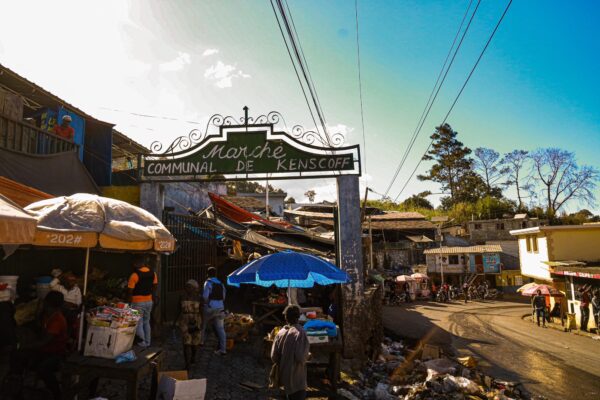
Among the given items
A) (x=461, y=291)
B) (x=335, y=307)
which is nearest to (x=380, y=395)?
(x=335, y=307)

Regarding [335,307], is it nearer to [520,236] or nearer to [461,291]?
[520,236]

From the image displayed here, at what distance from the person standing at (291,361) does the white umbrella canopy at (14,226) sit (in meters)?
3.17

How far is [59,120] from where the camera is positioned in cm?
1171

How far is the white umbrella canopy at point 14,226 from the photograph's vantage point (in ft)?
11.2

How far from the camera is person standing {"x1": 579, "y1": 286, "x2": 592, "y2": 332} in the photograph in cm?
1966

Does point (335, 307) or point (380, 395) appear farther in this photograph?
point (335, 307)

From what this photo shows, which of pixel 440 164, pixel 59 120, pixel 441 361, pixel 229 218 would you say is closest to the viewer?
pixel 441 361

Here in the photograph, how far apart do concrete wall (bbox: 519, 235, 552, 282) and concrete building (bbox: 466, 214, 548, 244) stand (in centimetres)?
1165

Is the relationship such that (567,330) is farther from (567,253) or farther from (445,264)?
(445,264)

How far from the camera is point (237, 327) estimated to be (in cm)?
927

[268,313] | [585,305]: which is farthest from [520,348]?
[268,313]

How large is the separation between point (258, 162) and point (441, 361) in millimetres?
6789

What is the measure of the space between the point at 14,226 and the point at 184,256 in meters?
7.47

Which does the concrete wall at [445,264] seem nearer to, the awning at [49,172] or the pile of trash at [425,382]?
the pile of trash at [425,382]
